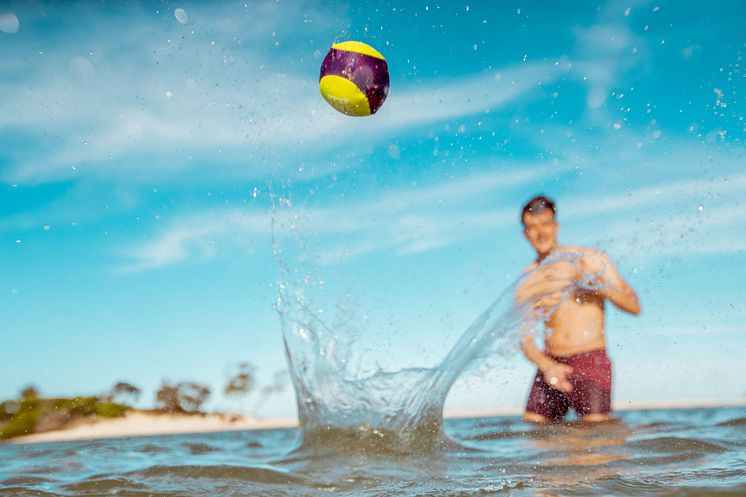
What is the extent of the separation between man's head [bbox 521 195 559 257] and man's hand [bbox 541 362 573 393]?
1154 mm

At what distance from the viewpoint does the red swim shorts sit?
6680 mm

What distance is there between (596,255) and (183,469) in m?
4.31

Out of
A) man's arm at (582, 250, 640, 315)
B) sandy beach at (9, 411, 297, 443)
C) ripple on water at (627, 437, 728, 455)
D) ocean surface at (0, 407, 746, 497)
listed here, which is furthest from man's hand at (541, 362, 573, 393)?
sandy beach at (9, 411, 297, 443)

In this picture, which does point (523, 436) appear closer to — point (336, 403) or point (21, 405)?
point (336, 403)

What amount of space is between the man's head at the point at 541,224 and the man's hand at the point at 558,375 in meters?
1.15

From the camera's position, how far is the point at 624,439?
5777mm

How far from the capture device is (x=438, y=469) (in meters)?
4.36

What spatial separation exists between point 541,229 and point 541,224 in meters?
0.05

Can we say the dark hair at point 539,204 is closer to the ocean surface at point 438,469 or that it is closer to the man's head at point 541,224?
the man's head at point 541,224

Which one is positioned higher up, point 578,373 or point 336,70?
point 336,70

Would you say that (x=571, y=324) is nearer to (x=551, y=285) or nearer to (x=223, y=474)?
(x=551, y=285)

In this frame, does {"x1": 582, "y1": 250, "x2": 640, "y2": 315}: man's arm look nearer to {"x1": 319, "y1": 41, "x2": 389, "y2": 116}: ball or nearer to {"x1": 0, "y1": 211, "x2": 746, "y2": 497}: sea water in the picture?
{"x1": 0, "y1": 211, "x2": 746, "y2": 497}: sea water

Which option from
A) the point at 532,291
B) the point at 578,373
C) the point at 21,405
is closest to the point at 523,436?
the point at 578,373

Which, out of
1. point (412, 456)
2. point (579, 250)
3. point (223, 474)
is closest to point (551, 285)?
point (579, 250)
